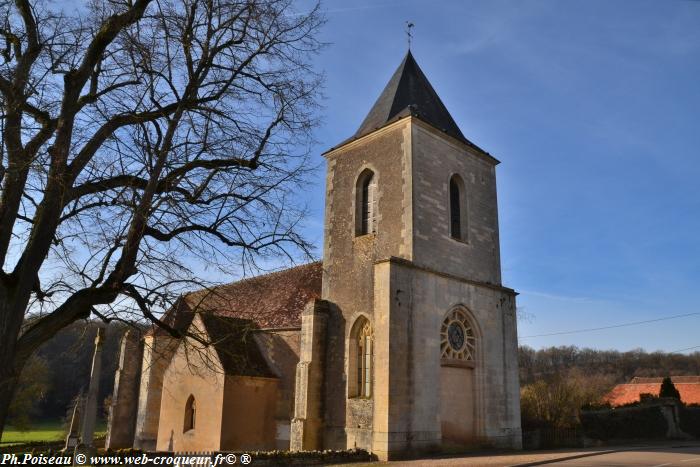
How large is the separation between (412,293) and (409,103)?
271 inches

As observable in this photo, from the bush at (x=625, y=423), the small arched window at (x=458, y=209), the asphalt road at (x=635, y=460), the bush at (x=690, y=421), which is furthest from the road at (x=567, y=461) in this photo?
the bush at (x=690, y=421)

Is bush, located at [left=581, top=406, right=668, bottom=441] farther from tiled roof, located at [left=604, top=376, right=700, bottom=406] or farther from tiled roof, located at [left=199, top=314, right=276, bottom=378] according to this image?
tiled roof, located at [left=604, top=376, right=700, bottom=406]

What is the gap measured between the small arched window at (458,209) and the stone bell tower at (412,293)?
39 mm

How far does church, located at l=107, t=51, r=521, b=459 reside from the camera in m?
14.9

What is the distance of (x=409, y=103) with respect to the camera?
1875cm

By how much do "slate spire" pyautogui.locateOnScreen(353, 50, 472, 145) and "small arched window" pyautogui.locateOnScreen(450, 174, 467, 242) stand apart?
4.93 ft

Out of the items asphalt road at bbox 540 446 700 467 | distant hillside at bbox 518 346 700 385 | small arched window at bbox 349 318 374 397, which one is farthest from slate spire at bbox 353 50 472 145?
distant hillside at bbox 518 346 700 385

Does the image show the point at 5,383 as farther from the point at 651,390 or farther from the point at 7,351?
the point at 651,390

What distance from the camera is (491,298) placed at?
1831 centimetres

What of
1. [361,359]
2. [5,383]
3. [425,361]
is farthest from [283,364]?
[5,383]

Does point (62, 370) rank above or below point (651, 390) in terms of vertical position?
above

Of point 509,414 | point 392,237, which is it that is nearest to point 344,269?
point 392,237

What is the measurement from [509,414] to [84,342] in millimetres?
13603

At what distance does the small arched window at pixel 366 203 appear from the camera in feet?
57.3
